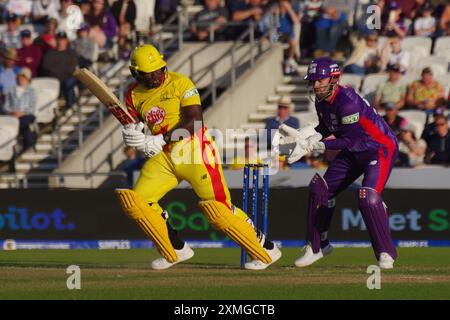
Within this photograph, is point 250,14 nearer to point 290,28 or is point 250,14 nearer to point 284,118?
point 290,28

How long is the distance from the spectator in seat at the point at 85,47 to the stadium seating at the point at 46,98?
2.27 feet

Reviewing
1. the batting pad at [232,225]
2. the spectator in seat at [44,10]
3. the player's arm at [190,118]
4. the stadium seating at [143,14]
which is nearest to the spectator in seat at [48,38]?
the spectator in seat at [44,10]

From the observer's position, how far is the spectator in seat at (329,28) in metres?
21.5

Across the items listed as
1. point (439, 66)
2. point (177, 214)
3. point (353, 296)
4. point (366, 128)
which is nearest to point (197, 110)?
point (366, 128)

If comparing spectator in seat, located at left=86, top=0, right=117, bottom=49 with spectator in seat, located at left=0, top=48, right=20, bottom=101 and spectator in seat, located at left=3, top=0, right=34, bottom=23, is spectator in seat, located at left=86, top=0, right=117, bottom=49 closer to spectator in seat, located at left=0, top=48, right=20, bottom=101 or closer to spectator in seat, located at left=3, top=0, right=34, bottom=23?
spectator in seat, located at left=0, top=48, right=20, bottom=101

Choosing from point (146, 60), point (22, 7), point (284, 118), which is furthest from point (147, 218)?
point (22, 7)

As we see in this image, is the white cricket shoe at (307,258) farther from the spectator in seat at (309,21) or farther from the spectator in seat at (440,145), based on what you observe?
the spectator in seat at (309,21)

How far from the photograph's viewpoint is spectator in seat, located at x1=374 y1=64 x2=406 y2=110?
19.9 meters

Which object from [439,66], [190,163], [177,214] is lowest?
[177,214]

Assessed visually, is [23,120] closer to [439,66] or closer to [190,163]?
[439,66]

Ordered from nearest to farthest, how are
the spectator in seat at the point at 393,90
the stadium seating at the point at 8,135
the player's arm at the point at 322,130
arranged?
1. the player's arm at the point at 322,130
2. the spectator in seat at the point at 393,90
3. the stadium seating at the point at 8,135

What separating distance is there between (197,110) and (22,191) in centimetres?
670

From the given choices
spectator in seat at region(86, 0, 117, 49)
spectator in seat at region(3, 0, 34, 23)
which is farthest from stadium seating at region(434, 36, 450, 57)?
spectator in seat at region(3, 0, 34, 23)

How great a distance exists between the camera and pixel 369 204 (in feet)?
41.7
